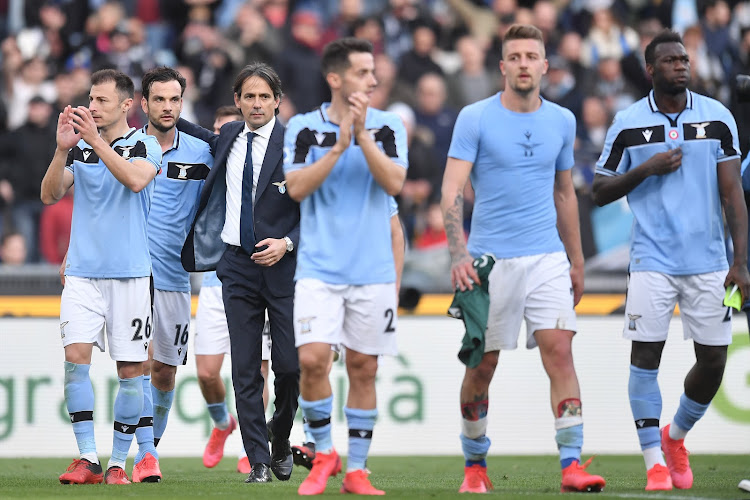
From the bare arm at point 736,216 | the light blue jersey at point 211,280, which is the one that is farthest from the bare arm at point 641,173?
the light blue jersey at point 211,280

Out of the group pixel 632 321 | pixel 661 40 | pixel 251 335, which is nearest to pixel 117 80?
pixel 251 335

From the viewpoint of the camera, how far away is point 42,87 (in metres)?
16.0

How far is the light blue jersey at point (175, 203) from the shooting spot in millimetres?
9156

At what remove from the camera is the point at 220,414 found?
10.4 m

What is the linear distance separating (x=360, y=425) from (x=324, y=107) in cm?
175

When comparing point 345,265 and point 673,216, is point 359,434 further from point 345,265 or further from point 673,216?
point 673,216

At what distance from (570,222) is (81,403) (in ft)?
10.8

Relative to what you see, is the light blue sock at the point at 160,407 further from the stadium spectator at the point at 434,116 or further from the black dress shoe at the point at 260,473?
the stadium spectator at the point at 434,116

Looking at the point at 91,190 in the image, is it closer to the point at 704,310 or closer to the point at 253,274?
the point at 253,274

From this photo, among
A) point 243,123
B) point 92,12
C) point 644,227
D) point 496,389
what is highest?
point 92,12

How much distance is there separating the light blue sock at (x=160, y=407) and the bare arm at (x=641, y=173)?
356cm

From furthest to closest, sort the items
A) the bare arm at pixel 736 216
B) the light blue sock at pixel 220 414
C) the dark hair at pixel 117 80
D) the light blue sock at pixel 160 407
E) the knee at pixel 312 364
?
the light blue sock at pixel 220 414 < the light blue sock at pixel 160 407 < the dark hair at pixel 117 80 < the bare arm at pixel 736 216 < the knee at pixel 312 364

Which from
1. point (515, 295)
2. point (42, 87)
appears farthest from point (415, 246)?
point (515, 295)

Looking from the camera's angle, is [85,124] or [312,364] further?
[85,124]
